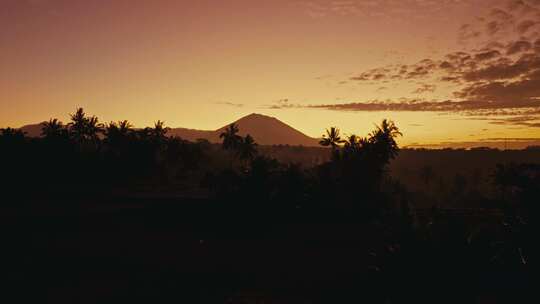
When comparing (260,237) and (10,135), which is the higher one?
(10,135)

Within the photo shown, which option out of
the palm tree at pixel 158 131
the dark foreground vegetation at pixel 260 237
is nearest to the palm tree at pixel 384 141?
the dark foreground vegetation at pixel 260 237

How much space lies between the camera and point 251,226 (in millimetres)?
26906

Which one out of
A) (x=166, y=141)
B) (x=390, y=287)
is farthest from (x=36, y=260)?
(x=166, y=141)

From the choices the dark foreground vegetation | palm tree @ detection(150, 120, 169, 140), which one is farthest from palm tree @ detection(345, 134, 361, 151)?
palm tree @ detection(150, 120, 169, 140)

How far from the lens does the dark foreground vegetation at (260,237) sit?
8.03 metres

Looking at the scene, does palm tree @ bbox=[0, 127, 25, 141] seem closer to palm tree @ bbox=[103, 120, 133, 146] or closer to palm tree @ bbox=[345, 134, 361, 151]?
palm tree @ bbox=[103, 120, 133, 146]

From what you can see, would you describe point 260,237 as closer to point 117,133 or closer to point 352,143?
point 352,143

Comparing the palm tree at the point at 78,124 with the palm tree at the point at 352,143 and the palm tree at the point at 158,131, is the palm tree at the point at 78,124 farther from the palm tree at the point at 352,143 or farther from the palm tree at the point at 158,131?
the palm tree at the point at 352,143

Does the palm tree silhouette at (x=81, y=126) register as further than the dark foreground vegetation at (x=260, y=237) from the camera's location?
Yes

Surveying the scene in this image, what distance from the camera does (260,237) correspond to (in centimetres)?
2564

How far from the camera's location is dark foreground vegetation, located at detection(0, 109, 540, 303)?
26.3 ft

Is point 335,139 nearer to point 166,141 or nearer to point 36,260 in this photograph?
point 166,141

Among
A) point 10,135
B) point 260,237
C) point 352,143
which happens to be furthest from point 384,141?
point 10,135

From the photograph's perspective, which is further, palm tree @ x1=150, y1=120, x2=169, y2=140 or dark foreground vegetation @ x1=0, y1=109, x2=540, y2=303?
palm tree @ x1=150, y1=120, x2=169, y2=140
